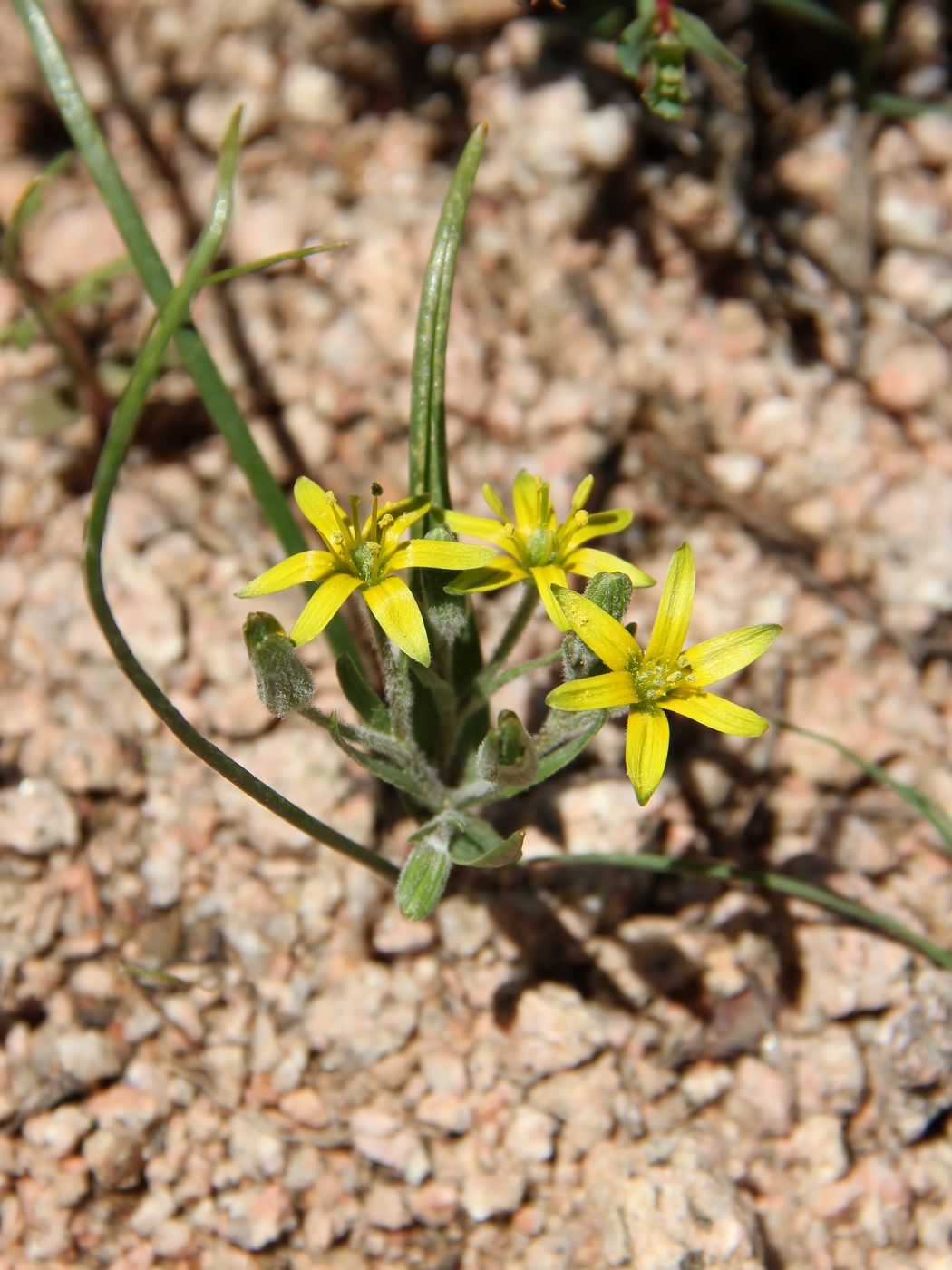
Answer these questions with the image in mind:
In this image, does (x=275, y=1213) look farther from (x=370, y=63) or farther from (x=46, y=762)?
(x=370, y=63)

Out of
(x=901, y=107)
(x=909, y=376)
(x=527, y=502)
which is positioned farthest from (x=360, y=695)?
(x=901, y=107)

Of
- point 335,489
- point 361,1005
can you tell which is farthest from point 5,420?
point 361,1005

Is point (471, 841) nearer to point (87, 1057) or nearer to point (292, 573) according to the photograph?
point (292, 573)

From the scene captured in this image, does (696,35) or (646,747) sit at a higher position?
(696,35)

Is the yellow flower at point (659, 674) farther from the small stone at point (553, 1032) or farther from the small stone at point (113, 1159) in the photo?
the small stone at point (113, 1159)

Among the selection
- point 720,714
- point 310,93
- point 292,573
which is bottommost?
point 720,714

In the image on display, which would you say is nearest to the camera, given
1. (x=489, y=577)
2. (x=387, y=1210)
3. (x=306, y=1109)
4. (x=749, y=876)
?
(x=489, y=577)
